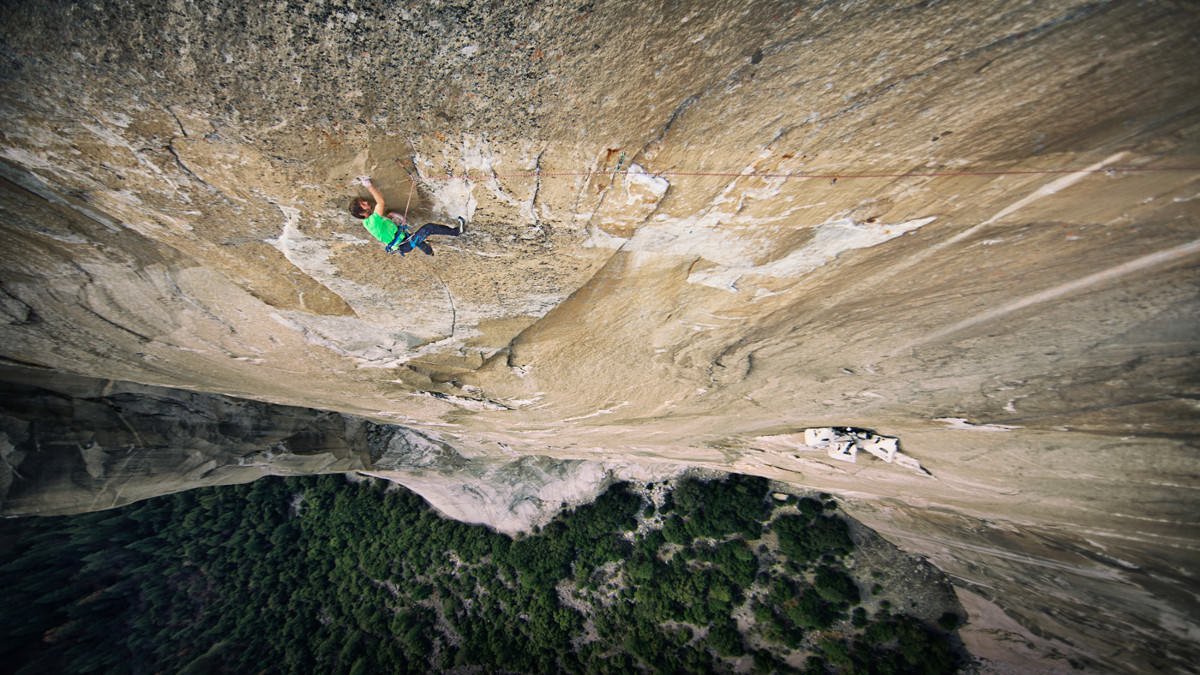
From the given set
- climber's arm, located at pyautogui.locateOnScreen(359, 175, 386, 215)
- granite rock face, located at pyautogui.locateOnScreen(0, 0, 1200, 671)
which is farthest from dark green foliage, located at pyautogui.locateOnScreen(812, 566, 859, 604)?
climber's arm, located at pyautogui.locateOnScreen(359, 175, 386, 215)

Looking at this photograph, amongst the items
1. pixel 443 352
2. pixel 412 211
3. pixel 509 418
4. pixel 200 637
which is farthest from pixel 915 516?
pixel 200 637

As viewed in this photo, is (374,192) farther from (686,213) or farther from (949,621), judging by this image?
(949,621)

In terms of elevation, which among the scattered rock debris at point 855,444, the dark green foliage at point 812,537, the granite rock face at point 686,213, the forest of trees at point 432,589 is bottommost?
the forest of trees at point 432,589

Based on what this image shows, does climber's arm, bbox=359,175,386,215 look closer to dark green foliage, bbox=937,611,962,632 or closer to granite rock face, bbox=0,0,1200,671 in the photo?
granite rock face, bbox=0,0,1200,671

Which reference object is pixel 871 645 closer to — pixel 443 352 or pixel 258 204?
pixel 443 352

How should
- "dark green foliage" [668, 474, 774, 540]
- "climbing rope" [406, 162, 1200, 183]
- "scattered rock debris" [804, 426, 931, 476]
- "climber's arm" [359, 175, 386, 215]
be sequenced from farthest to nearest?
"dark green foliage" [668, 474, 774, 540], "scattered rock debris" [804, 426, 931, 476], "climber's arm" [359, 175, 386, 215], "climbing rope" [406, 162, 1200, 183]

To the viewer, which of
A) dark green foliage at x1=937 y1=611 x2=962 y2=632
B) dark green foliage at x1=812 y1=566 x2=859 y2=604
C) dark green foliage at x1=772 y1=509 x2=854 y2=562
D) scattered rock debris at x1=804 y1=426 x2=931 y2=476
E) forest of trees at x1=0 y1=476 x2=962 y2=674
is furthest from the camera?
forest of trees at x1=0 y1=476 x2=962 y2=674

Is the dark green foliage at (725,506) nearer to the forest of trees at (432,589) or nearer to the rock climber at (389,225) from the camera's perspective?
the forest of trees at (432,589)

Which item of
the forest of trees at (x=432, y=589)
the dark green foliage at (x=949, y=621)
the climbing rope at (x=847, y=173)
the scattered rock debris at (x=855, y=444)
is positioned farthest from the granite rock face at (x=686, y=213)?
the forest of trees at (x=432, y=589)
